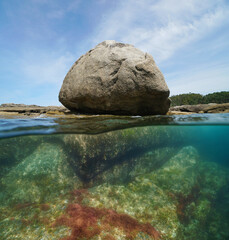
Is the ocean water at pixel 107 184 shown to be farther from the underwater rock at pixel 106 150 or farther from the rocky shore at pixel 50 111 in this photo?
the rocky shore at pixel 50 111

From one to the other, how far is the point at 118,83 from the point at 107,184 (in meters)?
4.31

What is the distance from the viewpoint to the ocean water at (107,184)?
3.05 m

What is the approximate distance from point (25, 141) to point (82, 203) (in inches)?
164

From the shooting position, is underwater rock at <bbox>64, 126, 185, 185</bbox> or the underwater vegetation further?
underwater rock at <bbox>64, 126, 185, 185</bbox>

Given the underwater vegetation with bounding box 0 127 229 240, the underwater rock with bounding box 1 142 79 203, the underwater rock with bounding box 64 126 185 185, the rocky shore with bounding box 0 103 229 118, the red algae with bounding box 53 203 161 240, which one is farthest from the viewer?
the rocky shore with bounding box 0 103 229 118

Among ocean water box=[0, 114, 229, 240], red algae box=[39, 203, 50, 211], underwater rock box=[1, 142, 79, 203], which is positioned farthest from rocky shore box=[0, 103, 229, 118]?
red algae box=[39, 203, 50, 211]

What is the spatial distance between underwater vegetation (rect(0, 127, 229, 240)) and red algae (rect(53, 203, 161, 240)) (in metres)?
0.02

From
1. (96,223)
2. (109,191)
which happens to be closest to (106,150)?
(109,191)

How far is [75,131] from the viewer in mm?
6008

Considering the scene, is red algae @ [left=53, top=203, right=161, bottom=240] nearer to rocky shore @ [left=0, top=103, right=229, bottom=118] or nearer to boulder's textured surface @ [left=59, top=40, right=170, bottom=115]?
boulder's textured surface @ [left=59, top=40, right=170, bottom=115]

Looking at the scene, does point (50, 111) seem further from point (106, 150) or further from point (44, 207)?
point (44, 207)

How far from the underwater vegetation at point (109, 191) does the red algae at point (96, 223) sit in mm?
19

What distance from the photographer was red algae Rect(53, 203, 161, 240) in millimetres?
2754

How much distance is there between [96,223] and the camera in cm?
296
